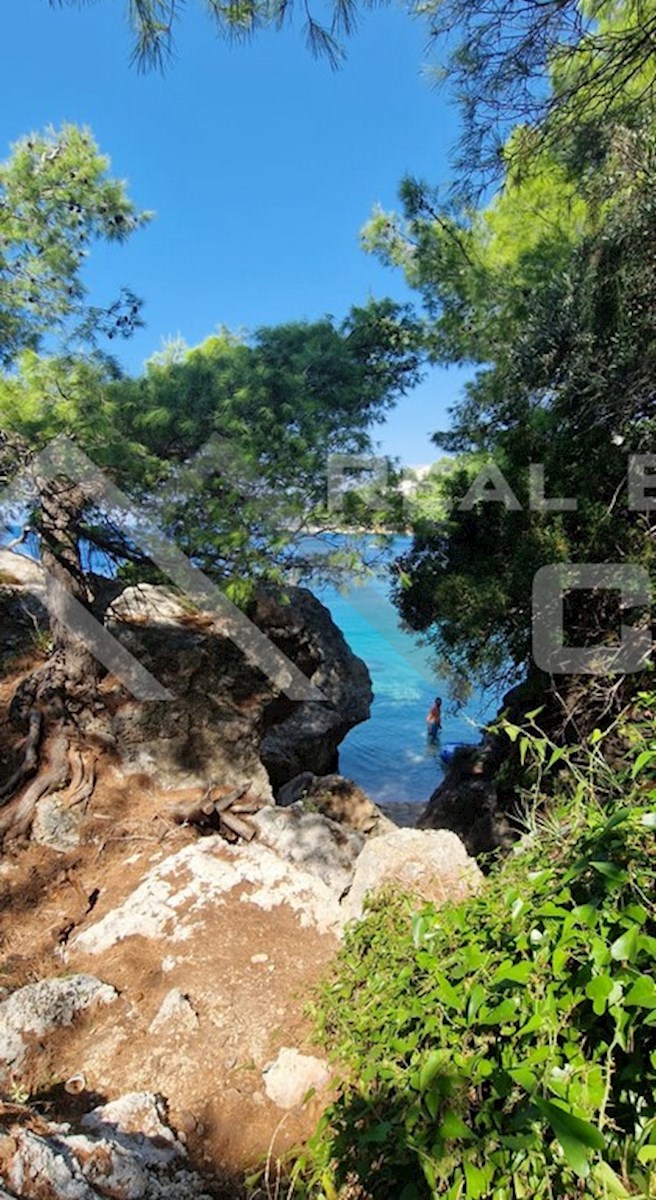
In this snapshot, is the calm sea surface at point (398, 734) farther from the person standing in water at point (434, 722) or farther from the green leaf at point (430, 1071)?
the green leaf at point (430, 1071)

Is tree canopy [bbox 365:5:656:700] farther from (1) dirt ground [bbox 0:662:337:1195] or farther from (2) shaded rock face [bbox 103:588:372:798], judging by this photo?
(1) dirt ground [bbox 0:662:337:1195]

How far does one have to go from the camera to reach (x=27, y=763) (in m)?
4.34

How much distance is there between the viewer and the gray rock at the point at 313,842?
372cm

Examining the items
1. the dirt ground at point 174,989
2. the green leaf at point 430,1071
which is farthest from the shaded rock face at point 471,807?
the green leaf at point 430,1071

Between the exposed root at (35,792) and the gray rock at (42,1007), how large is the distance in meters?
1.52

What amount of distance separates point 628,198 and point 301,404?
2818 millimetres

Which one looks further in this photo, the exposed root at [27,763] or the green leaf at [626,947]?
the exposed root at [27,763]

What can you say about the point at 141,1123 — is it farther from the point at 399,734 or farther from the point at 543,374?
the point at 399,734

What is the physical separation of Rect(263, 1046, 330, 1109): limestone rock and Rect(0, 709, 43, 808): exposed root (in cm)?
288

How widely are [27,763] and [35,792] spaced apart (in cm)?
26

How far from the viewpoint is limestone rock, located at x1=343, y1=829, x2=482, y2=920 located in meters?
2.89

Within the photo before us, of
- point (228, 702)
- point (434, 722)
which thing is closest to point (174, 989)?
point (228, 702)

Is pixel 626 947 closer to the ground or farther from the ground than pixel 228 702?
closer to the ground

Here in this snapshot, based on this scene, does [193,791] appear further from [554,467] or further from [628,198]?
[628,198]
